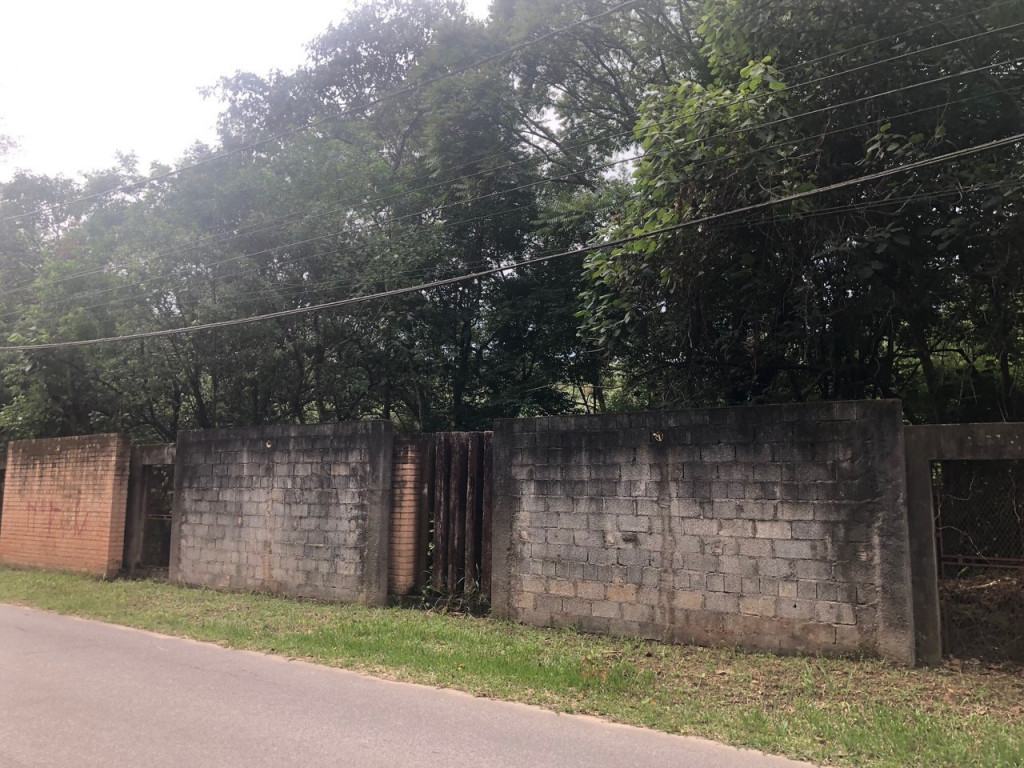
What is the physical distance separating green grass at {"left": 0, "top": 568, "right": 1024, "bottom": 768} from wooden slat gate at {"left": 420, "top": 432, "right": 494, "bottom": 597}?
483 millimetres

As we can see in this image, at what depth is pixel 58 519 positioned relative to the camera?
12852 millimetres

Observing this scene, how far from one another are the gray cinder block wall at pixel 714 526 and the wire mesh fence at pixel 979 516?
0.60 m

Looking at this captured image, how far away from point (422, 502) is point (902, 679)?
529cm

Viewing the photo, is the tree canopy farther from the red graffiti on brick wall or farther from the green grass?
the green grass

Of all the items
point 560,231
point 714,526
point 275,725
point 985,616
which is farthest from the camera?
point 560,231

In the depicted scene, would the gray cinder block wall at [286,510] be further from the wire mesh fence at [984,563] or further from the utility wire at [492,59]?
the wire mesh fence at [984,563]

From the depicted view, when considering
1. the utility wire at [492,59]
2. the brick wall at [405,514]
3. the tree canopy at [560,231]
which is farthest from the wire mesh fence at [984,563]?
the brick wall at [405,514]

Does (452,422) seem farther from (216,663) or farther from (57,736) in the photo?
(57,736)

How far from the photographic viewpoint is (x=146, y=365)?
537 inches

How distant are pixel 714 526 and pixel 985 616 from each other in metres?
2.21

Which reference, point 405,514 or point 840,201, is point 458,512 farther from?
point 840,201

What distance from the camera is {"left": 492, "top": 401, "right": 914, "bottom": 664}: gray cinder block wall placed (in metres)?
5.96

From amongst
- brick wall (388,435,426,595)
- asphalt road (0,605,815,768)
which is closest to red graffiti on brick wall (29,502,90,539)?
asphalt road (0,605,815,768)

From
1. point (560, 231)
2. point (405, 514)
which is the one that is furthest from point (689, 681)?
point (560, 231)
